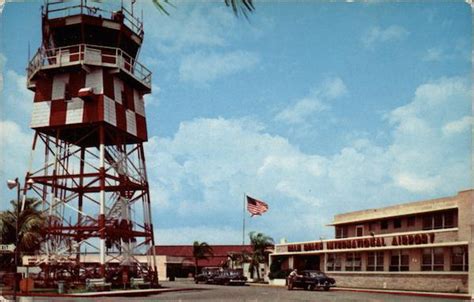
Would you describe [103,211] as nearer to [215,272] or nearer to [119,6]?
[119,6]

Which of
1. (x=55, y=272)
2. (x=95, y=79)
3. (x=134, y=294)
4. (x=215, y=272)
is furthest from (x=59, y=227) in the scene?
(x=215, y=272)

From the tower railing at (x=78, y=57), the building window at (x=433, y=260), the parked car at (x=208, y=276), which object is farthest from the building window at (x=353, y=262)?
the tower railing at (x=78, y=57)

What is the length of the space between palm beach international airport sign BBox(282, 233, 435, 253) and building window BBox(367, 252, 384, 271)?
76 centimetres

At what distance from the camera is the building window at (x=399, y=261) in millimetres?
45537

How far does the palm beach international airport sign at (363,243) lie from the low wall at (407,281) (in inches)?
88.5

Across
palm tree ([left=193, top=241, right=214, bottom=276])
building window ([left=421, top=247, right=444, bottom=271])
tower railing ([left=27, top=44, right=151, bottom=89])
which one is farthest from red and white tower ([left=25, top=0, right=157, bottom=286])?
palm tree ([left=193, top=241, right=214, bottom=276])

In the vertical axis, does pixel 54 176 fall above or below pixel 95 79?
below

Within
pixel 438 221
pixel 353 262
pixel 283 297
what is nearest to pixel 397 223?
pixel 353 262

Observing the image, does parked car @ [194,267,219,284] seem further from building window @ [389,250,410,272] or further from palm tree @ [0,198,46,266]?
palm tree @ [0,198,46,266]

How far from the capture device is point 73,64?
42.1 m

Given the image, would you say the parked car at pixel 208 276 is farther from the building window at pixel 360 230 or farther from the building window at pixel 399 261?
the building window at pixel 399 261

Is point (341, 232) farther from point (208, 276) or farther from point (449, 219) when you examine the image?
point (449, 219)

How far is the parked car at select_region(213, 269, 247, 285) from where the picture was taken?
57550 mm

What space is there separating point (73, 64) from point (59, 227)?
11.1m
